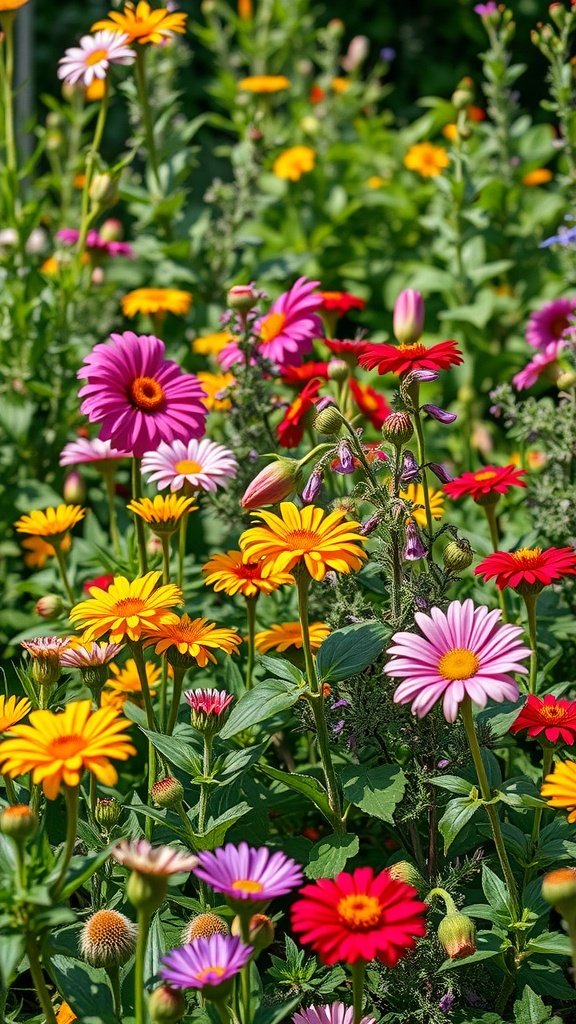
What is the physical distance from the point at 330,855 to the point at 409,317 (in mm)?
731

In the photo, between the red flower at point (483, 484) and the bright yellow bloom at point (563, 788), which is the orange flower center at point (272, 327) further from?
the bright yellow bloom at point (563, 788)

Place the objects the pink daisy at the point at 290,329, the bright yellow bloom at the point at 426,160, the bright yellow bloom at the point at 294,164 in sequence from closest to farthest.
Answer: the pink daisy at the point at 290,329
the bright yellow bloom at the point at 294,164
the bright yellow bloom at the point at 426,160

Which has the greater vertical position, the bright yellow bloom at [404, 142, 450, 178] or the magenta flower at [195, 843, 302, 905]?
the bright yellow bloom at [404, 142, 450, 178]

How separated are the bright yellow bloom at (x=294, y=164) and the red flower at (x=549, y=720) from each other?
237 centimetres

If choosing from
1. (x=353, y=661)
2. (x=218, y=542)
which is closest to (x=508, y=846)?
(x=353, y=661)

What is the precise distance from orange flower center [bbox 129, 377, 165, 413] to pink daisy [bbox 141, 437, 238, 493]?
0.06 meters

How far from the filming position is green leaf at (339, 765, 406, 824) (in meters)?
1.45

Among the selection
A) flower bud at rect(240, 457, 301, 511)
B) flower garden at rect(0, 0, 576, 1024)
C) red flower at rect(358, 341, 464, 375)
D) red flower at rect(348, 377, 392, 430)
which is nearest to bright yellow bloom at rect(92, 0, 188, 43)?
flower garden at rect(0, 0, 576, 1024)

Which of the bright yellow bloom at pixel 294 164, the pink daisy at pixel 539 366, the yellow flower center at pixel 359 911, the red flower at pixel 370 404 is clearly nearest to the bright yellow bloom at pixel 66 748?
the yellow flower center at pixel 359 911

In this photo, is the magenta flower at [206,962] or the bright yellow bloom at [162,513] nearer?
the magenta flower at [206,962]

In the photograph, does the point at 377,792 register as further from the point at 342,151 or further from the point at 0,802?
the point at 342,151

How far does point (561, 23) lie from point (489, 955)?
1969 millimetres

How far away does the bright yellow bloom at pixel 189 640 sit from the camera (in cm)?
151

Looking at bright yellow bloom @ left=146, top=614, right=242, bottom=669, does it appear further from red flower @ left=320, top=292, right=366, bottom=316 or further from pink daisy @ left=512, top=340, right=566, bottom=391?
pink daisy @ left=512, top=340, right=566, bottom=391
